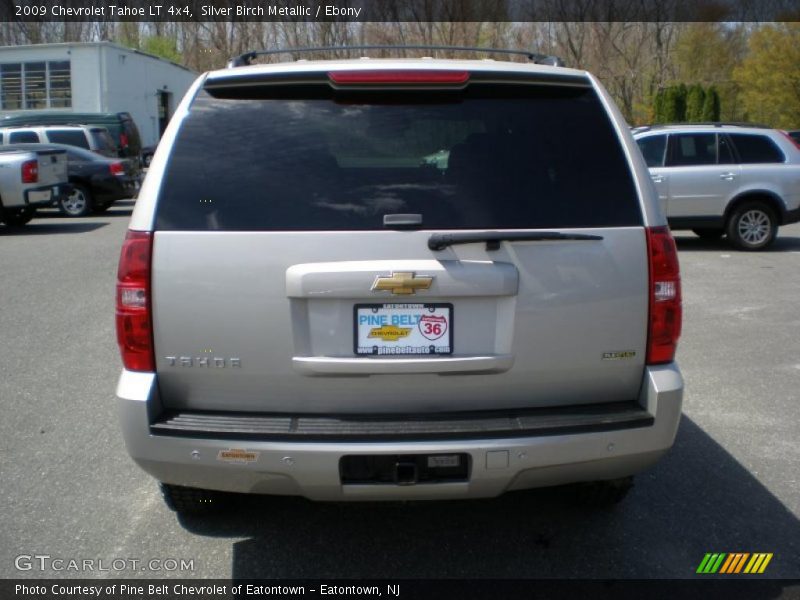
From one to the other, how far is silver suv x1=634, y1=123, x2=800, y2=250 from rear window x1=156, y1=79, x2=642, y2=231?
33.6 ft

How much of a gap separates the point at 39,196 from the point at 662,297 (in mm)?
14775

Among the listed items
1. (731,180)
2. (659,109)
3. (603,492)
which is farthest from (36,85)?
(603,492)

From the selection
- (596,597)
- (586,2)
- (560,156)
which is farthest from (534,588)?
(586,2)

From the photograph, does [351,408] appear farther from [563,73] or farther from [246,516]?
[563,73]

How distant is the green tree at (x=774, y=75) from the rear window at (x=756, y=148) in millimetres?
24973

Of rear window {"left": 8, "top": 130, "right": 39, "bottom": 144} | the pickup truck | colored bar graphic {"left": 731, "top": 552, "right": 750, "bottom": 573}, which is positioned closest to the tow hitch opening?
colored bar graphic {"left": 731, "top": 552, "right": 750, "bottom": 573}

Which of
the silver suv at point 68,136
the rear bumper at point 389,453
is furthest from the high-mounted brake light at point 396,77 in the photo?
the silver suv at point 68,136

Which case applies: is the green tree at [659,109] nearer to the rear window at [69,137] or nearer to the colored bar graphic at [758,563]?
the rear window at [69,137]

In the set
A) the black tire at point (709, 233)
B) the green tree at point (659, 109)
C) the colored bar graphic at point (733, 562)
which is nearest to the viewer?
the colored bar graphic at point (733, 562)

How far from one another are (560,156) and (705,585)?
6.14 feet

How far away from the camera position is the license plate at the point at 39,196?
15.6 metres

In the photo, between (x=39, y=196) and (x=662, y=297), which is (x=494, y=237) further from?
(x=39, y=196)

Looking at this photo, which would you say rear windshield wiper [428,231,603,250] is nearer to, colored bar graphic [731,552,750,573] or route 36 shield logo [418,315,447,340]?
route 36 shield logo [418,315,447,340]

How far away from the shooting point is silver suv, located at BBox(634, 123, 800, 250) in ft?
42.8
